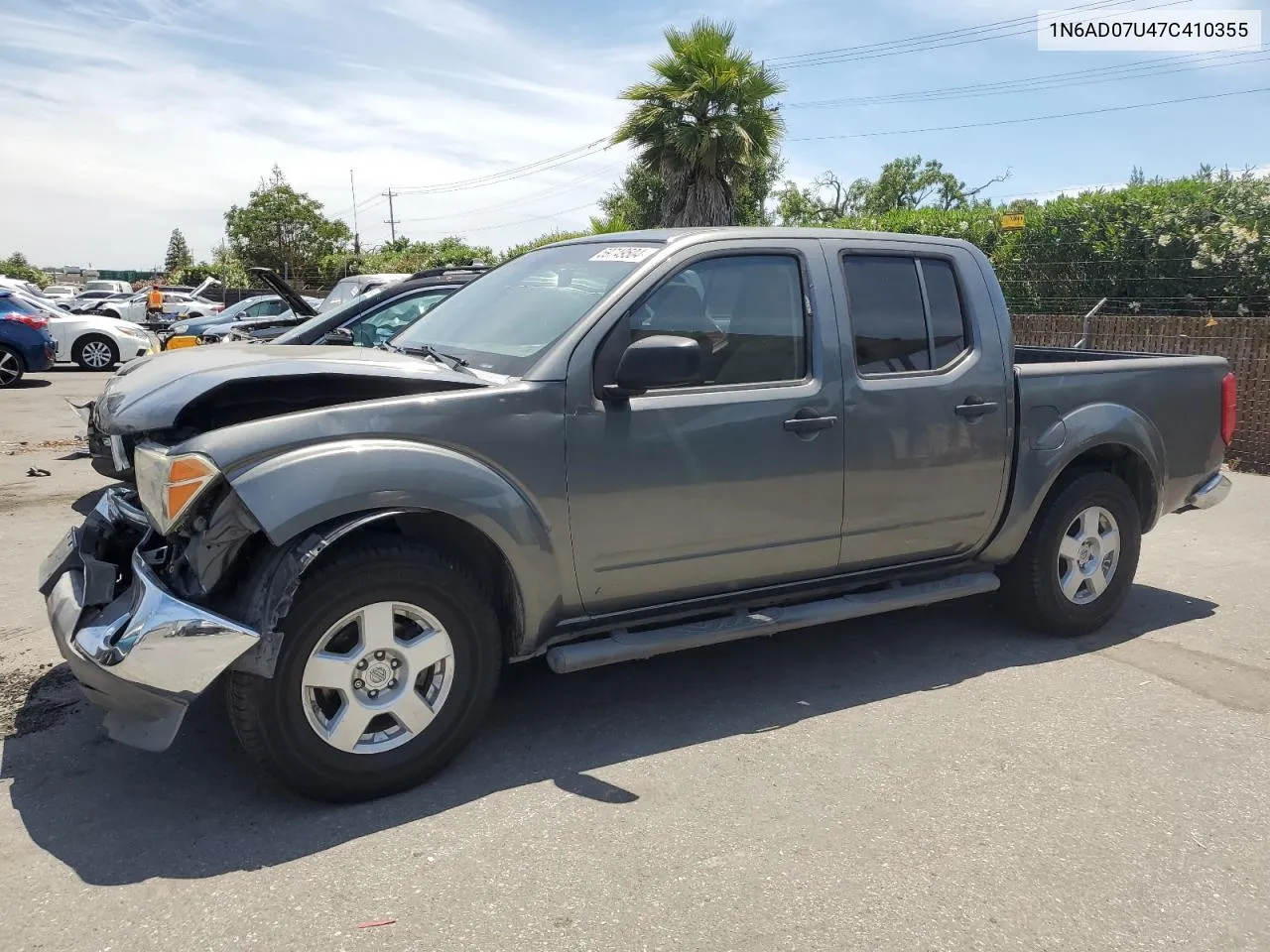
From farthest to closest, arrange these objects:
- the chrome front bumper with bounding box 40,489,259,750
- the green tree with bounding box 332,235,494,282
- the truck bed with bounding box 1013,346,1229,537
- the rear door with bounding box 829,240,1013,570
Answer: the green tree with bounding box 332,235,494,282 → the truck bed with bounding box 1013,346,1229,537 → the rear door with bounding box 829,240,1013,570 → the chrome front bumper with bounding box 40,489,259,750

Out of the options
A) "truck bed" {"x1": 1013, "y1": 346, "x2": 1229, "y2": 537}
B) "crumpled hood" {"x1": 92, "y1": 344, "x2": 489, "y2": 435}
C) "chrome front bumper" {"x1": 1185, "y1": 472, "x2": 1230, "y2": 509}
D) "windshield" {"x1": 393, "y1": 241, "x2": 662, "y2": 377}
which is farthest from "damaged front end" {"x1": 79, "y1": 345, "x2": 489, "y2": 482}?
"chrome front bumper" {"x1": 1185, "y1": 472, "x2": 1230, "y2": 509}

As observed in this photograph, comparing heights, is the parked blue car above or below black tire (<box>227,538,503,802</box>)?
above

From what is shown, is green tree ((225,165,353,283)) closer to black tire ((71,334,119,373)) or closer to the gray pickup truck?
black tire ((71,334,119,373))

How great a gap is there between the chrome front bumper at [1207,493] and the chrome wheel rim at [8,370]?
53.1 ft

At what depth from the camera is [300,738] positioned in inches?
125

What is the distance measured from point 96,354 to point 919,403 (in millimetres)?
18355

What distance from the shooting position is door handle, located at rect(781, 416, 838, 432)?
4039 millimetres

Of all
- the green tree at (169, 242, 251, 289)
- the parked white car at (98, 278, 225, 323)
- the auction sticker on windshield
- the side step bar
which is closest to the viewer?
the side step bar

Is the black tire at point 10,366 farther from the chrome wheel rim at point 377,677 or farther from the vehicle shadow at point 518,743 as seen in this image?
the chrome wheel rim at point 377,677

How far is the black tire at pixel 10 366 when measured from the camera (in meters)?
15.6

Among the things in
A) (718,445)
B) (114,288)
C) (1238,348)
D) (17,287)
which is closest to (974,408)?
(718,445)

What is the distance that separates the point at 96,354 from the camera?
1889 cm

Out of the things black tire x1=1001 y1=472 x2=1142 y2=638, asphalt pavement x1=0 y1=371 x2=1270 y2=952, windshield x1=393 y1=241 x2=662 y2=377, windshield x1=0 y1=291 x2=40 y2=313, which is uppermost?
windshield x1=0 y1=291 x2=40 y2=313

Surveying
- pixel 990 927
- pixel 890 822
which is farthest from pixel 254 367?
pixel 990 927
